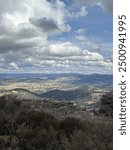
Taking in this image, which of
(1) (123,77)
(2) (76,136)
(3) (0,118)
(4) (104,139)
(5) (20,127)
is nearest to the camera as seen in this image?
(1) (123,77)

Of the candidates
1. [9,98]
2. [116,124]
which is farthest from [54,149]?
[9,98]

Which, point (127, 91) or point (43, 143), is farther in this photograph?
point (43, 143)

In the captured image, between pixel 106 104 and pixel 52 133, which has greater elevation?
pixel 106 104

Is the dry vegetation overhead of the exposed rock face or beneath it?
beneath

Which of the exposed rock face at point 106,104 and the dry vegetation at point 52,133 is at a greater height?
the exposed rock face at point 106,104

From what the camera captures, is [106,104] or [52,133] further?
[106,104]

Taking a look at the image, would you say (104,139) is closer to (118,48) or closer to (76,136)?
(76,136)

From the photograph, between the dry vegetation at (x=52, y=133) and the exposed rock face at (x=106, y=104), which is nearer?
the dry vegetation at (x=52, y=133)

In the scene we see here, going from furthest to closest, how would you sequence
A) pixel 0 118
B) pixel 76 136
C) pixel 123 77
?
pixel 0 118 < pixel 76 136 < pixel 123 77
